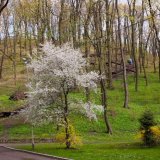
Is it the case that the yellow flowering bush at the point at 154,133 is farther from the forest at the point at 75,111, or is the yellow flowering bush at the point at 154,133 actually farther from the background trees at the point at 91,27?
the background trees at the point at 91,27

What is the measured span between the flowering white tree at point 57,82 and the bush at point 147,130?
3555mm

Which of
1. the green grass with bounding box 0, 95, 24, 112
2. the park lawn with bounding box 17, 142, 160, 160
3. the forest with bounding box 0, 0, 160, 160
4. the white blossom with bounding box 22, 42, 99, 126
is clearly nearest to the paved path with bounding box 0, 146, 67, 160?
the forest with bounding box 0, 0, 160, 160

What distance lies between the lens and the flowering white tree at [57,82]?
2869 centimetres

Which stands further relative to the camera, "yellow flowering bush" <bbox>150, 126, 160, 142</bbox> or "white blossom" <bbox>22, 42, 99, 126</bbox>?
"white blossom" <bbox>22, 42, 99, 126</bbox>

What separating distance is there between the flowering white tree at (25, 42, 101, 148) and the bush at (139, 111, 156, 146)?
3.56m

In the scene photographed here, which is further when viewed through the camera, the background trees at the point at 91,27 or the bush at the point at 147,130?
the background trees at the point at 91,27

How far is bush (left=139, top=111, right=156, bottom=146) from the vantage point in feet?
90.5

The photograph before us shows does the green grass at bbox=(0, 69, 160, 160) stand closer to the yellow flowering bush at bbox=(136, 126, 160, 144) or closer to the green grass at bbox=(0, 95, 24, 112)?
the green grass at bbox=(0, 95, 24, 112)

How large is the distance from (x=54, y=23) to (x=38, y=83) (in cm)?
5179

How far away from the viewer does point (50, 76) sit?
95.0ft

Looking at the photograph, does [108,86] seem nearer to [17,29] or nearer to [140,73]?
[140,73]

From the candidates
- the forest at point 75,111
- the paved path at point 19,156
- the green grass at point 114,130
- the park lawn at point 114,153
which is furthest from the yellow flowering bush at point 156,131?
the paved path at point 19,156

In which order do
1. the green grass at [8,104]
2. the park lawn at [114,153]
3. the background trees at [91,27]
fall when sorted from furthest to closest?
the green grass at [8,104] < the background trees at [91,27] < the park lawn at [114,153]

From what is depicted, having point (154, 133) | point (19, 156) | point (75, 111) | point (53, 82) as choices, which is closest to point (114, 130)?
point (75, 111)
